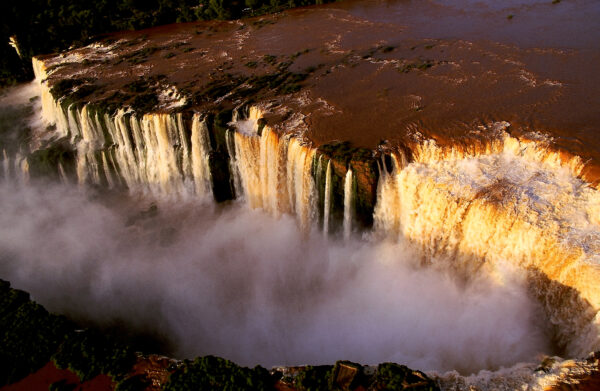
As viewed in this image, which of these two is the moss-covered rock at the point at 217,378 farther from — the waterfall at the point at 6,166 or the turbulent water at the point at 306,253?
the waterfall at the point at 6,166

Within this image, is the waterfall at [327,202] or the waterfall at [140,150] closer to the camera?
the waterfall at [327,202]

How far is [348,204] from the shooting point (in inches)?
532

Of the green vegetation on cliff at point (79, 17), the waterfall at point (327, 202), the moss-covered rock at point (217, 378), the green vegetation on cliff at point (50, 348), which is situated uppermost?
the green vegetation on cliff at point (79, 17)

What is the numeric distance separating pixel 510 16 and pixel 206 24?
18.1m

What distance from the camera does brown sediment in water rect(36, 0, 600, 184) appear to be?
45.8 ft

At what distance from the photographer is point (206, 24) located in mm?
28172

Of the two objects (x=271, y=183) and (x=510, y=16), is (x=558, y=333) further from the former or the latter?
(x=510, y=16)

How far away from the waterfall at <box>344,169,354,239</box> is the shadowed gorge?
0.06 meters

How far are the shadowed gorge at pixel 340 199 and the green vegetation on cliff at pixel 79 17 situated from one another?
19.5 ft

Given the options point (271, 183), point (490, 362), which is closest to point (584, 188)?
point (490, 362)

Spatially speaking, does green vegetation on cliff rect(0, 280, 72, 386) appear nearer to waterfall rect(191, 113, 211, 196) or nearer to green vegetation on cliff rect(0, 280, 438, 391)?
green vegetation on cliff rect(0, 280, 438, 391)

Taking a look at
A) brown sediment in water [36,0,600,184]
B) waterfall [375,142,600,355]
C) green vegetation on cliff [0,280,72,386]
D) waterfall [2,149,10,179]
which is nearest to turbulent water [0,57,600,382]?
waterfall [375,142,600,355]

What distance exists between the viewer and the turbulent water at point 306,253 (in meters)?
10.6

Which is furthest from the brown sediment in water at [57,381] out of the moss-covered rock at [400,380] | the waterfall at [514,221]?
the waterfall at [514,221]
